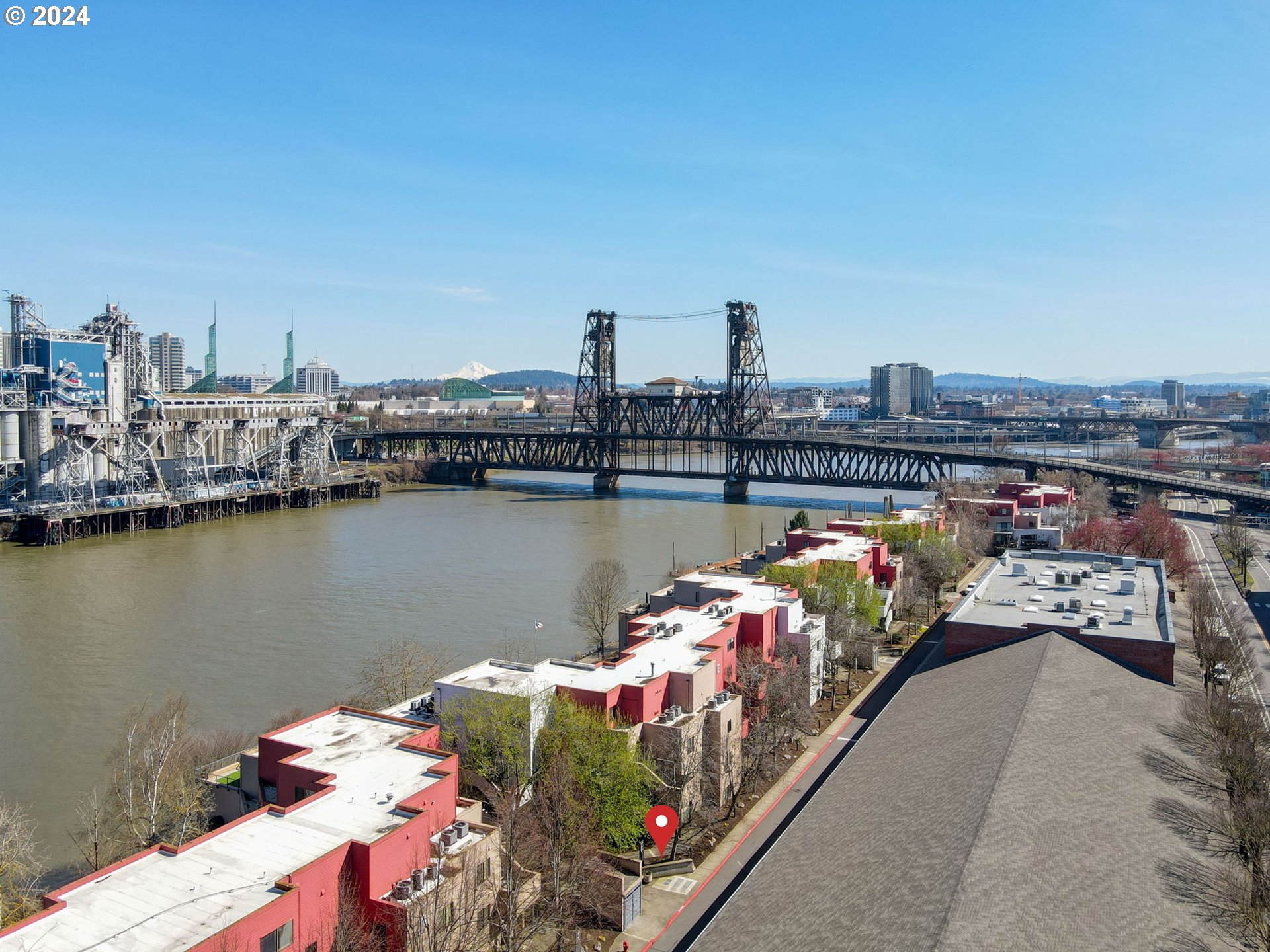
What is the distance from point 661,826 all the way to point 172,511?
28097 millimetres

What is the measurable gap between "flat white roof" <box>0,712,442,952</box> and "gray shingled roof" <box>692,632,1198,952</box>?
2.69 metres

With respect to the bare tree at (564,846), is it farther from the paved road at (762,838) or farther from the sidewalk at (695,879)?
the paved road at (762,838)

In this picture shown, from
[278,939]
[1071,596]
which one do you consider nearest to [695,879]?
[278,939]

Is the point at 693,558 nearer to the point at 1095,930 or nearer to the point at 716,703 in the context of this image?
the point at 716,703

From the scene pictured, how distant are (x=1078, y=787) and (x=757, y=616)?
539 centimetres

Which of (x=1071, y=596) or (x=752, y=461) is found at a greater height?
(x=752, y=461)

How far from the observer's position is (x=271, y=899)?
19.2ft

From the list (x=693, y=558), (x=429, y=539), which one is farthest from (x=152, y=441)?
(x=693, y=558)

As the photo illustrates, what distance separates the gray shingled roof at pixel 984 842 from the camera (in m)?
5.92

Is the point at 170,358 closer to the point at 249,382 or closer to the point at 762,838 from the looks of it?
the point at 249,382

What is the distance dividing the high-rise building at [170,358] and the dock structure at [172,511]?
68.2 m

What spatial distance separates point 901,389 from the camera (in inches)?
5212

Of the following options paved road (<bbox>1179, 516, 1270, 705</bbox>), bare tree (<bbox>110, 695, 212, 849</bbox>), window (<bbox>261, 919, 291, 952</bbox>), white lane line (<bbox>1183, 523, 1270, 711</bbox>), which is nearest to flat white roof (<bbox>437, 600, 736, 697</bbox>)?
bare tree (<bbox>110, 695, 212, 849</bbox>)

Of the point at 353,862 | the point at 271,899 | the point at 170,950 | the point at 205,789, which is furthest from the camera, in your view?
the point at 205,789
